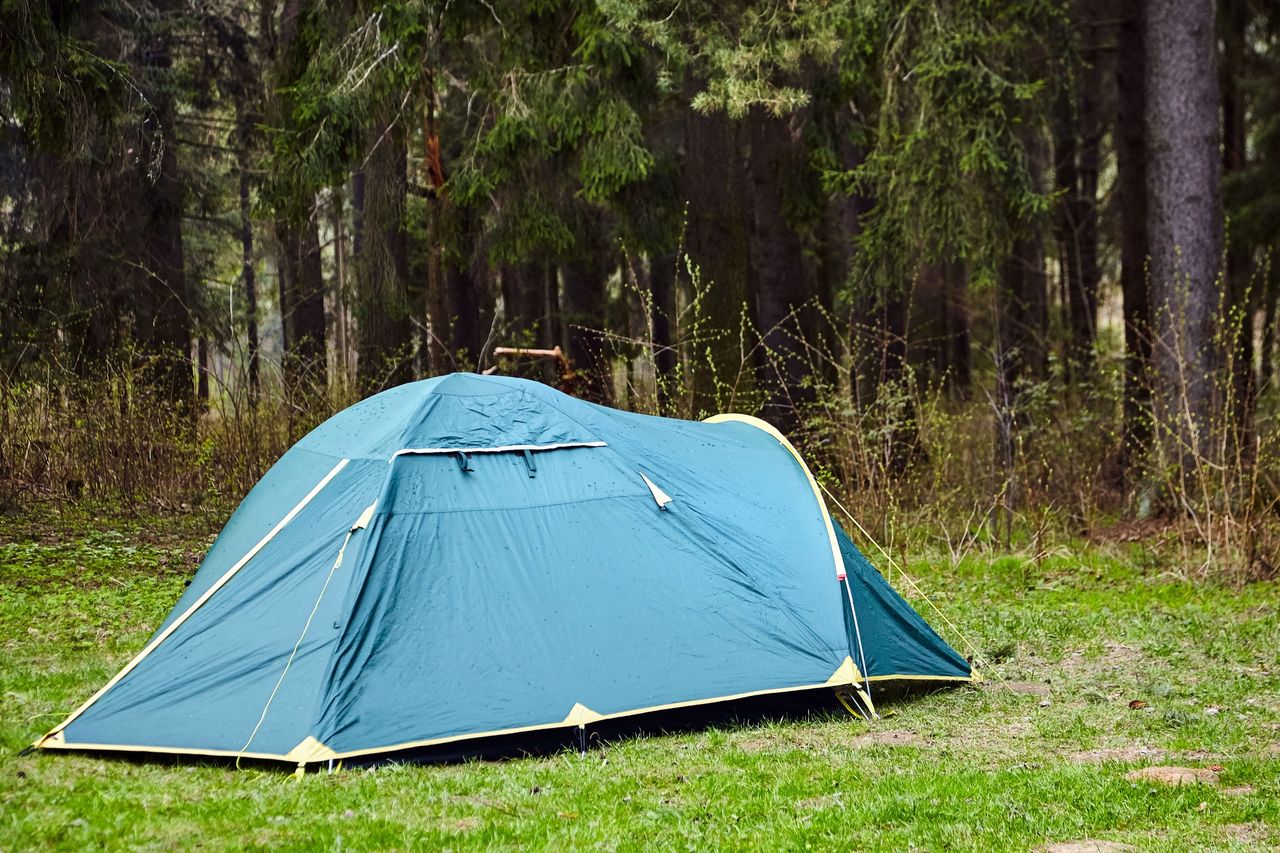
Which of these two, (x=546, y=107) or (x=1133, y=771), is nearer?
(x=1133, y=771)

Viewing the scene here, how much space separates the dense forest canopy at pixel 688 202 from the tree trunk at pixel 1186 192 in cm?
3

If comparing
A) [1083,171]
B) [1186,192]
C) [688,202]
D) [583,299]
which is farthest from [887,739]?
[583,299]

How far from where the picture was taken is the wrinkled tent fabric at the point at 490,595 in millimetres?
5270

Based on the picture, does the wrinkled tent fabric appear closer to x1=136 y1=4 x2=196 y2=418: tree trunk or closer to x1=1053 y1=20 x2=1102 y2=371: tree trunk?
x1=136 y1=4 x2=196 y2=418: tree trunk

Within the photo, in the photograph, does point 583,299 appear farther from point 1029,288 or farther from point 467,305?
point 1029,288

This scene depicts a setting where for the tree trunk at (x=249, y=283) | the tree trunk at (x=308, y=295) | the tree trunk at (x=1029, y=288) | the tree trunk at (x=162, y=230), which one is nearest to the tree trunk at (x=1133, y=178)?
the tree trunk at (x=1029, y=288)

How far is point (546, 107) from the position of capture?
11016 millimetres

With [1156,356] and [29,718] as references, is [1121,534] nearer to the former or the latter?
[1156,356]

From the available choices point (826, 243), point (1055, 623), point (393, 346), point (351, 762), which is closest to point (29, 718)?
point (351, 762)

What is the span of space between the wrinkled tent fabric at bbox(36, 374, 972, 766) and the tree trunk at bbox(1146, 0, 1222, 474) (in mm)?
5156

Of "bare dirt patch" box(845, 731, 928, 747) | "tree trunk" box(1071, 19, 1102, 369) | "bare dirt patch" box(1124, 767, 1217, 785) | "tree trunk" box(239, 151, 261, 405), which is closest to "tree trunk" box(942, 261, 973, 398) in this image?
"tree trunk" box(1071, 19, 1102, 369)

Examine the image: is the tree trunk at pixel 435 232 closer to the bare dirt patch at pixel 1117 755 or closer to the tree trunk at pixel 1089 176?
the bare dirt patch at pixel 1117 755

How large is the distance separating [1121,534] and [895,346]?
6.32 metres

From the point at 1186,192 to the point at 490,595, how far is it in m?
7.49
